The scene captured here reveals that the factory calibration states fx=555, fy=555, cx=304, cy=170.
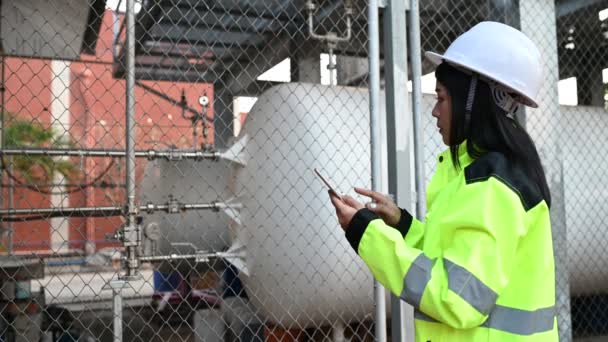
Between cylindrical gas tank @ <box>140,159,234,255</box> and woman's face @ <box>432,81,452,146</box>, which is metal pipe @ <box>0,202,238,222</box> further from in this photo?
woman's face @ <box>432,81,452,146</box>

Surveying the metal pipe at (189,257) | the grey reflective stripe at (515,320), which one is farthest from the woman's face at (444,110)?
the metal pipe at (189,257)

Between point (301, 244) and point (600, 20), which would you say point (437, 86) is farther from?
point (600, 20)

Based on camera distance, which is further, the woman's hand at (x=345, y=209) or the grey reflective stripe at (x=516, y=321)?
the woman's hand at (x=345, y=209)

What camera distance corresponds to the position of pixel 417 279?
3.73ft

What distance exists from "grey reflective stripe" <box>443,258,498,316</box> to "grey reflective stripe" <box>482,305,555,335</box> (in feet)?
0.32

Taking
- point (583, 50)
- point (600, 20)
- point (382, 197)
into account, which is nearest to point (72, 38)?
point (382, 197)

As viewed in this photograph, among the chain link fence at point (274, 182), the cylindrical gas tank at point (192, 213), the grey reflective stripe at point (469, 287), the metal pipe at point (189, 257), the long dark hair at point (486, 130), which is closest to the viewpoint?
the grey reflective stripe at point (469, 287)

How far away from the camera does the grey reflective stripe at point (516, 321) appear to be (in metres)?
1.19

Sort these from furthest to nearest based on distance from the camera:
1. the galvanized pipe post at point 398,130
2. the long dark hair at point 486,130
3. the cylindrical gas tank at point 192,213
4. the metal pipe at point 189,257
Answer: the cylindrical gas tank at point 192,213, the metal pipe at point 189,257, the galvanized pipe post at point 398,130, the long dark hair at point 486,130

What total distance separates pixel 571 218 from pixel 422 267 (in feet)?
8.29

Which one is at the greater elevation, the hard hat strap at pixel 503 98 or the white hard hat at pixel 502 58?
the white hard hat at pixel 502 58

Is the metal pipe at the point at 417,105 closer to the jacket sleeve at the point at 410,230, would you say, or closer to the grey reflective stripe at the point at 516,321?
the jacket sleeve at the point at 410,230

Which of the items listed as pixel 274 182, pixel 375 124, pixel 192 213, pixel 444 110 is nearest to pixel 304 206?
pixel 274 182

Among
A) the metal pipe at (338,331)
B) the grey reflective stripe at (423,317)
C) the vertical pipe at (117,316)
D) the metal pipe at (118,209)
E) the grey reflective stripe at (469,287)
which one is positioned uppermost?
the grey reflective stripe at (469,287)
